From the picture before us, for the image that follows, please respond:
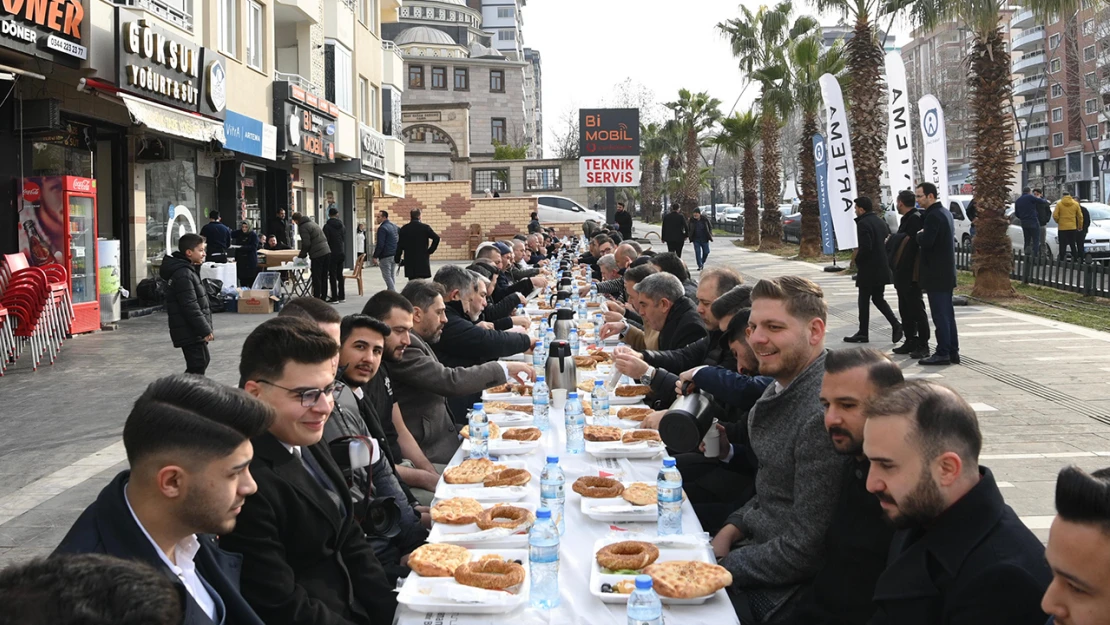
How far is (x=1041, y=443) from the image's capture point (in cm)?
795

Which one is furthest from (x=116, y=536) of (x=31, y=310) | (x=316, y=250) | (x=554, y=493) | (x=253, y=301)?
(x=316, y=250)

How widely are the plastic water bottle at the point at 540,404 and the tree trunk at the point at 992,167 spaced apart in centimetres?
1474

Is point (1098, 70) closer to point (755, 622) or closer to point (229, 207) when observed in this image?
point (229, 207)

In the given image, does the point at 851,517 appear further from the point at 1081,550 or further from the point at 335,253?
the point at 335,253

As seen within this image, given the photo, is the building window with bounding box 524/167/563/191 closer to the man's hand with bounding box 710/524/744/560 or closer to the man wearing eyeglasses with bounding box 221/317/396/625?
the man's hand with bounding box 710/524/744/560

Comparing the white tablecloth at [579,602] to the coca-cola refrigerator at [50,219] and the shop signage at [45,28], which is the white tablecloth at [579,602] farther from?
the coca-cola refrigerator at [50,219]

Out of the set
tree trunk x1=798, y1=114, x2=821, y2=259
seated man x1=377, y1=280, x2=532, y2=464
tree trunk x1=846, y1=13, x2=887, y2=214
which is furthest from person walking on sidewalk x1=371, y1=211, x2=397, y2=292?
tree trunk x1=798, y1=114, x2=821, y2=259

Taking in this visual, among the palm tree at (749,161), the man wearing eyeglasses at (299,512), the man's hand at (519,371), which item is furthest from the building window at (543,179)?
the man wearing eyeglasses at (299,512)

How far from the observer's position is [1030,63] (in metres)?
88.2

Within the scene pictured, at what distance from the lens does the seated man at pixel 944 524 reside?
101 inches

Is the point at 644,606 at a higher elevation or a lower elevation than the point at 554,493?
lower

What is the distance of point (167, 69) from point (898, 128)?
14734mm

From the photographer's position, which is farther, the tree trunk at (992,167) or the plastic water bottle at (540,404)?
the tree trunk at (992,167)

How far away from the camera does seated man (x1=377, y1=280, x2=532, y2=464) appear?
5820 mm
